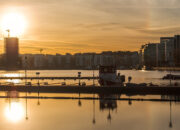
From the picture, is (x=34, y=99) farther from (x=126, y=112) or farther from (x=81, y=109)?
(x=126, y=112)

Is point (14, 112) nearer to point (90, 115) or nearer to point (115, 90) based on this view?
point (90, 115)

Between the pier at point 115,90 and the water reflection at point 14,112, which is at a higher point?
the pier at point 115,90

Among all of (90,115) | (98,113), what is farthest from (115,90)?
(90,115)

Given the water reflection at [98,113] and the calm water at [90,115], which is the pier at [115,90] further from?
the calm water at [90,115]

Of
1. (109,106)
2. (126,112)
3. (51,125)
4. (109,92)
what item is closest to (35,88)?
(109,92)

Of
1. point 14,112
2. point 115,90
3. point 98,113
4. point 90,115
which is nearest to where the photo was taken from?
point 90,115

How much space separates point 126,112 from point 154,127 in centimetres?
828

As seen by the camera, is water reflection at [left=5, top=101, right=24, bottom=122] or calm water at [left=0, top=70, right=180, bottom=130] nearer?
calm water at [left=0, top=70, right=180, bottom=130]

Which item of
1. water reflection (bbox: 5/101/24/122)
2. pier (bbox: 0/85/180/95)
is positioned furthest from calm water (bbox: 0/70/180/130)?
pier (bbox: 0/85/180/95)

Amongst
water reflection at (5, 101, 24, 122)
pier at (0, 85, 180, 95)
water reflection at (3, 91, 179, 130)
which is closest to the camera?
water reflection at (3, 91, 179, 130)

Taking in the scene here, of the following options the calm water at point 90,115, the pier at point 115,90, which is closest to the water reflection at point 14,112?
the calm water at point 90,115

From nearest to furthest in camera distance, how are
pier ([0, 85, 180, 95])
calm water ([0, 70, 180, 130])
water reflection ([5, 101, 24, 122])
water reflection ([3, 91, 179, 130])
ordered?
1. calm water ([0, 70, 180, 130])
2. water reflection ([3, 91, 179, 130])
3. water reflection ([5, 101, 24, 122])
4. pier ([0, 85, 180, 95])

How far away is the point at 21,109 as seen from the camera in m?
39.2

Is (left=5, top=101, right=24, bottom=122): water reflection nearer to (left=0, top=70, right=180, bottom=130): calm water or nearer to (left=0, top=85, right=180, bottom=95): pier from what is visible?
(left=0, top=70, right=180, bottom=130): calm water
